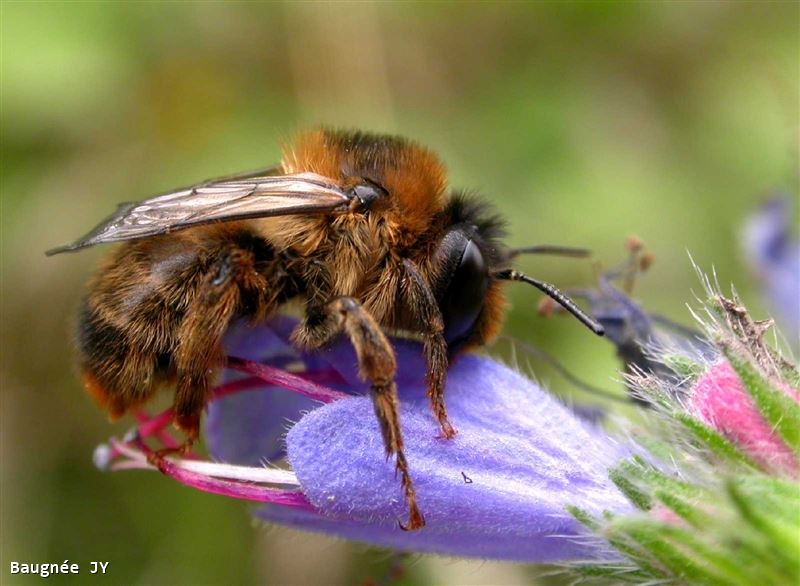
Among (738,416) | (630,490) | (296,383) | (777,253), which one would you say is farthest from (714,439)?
(777,253)

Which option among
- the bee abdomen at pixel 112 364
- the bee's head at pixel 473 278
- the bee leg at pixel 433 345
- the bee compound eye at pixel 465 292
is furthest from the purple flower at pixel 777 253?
the bee abdomen at pixel 112 364

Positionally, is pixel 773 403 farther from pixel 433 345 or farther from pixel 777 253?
pixel 777 253

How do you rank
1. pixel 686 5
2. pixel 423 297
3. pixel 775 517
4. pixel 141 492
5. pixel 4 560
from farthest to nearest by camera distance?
pixel 686 5
pixel 141 492
pixel 4 560
pixel 423 297
pixel 775 517

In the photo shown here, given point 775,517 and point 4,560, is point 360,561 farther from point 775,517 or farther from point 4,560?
point 775,517

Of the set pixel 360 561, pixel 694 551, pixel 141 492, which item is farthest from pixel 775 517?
pixel 141 492

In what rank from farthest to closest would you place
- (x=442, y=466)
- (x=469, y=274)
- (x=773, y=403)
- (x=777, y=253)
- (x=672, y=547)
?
(x=777, y=253)
(x=469, y=274)
(x=442, y=466)
(x=773, y=403)
(x=672, y=547)

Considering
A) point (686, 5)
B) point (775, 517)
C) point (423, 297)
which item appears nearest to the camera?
point (775, 517)
